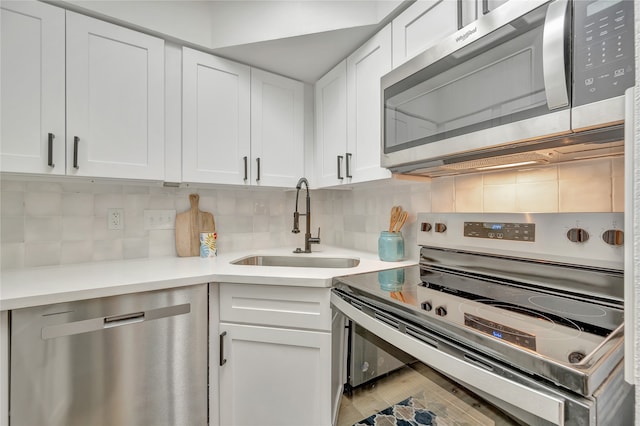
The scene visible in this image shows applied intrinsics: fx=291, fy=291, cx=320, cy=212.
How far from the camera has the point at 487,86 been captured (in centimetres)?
91

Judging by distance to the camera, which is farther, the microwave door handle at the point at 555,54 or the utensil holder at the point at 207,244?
the utensil holder at the point at 207,244

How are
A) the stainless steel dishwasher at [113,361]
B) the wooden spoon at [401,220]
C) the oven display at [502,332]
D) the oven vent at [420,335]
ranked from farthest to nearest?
the wooden spoon at [401,220] < the stainless steel dishwasher at [113,361] < the oven vent at [420,335] < the oven display at [502,332]

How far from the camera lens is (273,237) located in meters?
2.10

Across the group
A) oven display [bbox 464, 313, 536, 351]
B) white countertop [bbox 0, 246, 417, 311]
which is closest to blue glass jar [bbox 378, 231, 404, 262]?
white countertop [bbox 0, 246, 417, 311]

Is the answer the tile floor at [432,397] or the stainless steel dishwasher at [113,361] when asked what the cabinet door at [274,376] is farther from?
the tile floor at [432,397]

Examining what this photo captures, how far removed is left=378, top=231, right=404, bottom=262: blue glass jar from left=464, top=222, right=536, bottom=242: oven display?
404mm

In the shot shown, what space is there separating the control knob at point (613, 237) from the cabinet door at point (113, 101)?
1.75m

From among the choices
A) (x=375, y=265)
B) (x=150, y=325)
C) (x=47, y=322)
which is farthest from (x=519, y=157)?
(x=47, y=322)

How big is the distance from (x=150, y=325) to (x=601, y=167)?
168cm

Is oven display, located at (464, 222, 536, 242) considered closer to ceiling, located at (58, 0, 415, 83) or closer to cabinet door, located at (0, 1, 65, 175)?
ceiling, located at (58, 0, 415, 83)

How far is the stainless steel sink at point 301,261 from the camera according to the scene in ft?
5.65

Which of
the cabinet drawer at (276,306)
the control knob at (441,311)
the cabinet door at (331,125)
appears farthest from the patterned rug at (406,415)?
the cabinet door at (331,125)

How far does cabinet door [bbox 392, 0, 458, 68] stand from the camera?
3.56 ft

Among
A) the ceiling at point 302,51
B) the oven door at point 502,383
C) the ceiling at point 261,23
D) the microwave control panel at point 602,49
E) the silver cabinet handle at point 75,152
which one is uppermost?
the ceiling at point 261,23
